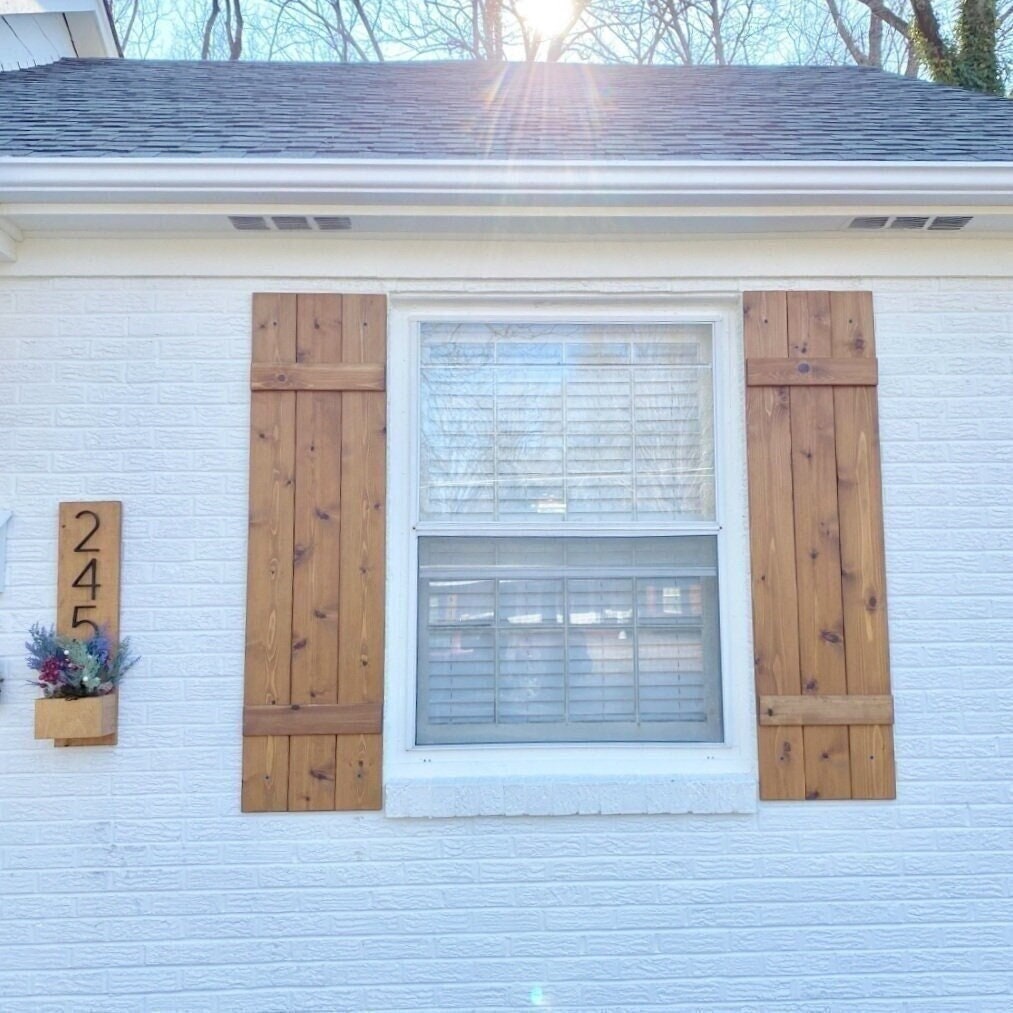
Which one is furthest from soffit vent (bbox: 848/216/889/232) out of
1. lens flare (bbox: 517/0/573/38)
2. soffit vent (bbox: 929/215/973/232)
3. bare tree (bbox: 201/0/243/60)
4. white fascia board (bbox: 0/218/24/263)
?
bare tree (bbox: 201/0/243/60)

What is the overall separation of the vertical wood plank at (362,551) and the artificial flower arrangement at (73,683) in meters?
0.74

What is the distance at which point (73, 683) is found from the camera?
2641 millimetres

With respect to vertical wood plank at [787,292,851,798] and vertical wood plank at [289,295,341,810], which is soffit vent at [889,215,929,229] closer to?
vertical wood plank at [787,292,851,798]

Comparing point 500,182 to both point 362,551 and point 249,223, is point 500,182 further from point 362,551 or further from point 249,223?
point 362,551

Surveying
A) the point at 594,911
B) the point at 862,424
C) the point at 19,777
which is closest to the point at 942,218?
the point at 862,424

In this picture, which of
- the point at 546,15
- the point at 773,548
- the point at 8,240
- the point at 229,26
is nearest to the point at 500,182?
the point at 773,548

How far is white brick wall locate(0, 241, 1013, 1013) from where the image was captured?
2732 mm

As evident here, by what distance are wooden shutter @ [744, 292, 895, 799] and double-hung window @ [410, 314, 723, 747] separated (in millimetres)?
186

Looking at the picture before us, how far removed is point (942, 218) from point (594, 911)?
2.66 meters

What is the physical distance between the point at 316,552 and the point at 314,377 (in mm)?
607


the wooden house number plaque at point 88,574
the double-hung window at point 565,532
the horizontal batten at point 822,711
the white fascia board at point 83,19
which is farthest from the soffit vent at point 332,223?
the white fascia board at point 83,19

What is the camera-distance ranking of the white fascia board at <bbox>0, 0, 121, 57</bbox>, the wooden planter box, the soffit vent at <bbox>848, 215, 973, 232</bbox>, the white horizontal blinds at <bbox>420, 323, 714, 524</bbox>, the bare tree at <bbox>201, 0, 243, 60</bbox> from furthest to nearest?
1. the bare tree at <bbox>201, 0, 243, 60</bbox>
2. the white fascia board at <bbox>0, 0, 121, 57</bbox>
3. the white horizontal blinds at <bbox>420, 323, 714, 524</bbox>
4. the soffit vent at <bbox>848, 215, 973, 232</bbox>
5. the wooden planter box

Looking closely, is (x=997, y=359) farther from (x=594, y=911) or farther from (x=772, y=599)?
(x=594, y=911)

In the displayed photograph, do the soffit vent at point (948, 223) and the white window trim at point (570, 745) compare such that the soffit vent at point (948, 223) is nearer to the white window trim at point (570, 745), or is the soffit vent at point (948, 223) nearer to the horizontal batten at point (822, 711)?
the white window trim at point (570, 745)
